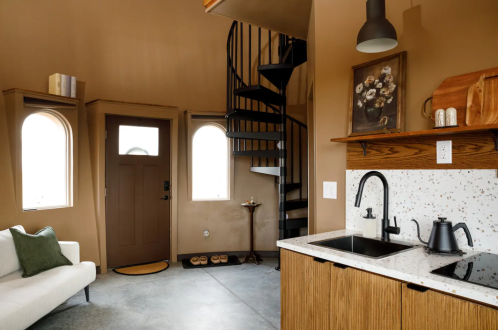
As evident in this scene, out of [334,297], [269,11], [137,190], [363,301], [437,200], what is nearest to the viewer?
[363,301]

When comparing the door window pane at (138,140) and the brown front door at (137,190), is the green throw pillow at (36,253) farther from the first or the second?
the door window pane at (138,140)

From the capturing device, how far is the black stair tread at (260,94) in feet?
13.3

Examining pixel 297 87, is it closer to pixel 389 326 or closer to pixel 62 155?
pixel 62 155

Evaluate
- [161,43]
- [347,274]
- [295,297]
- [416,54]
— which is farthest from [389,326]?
[161,43]

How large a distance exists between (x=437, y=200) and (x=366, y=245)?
1.60 ft

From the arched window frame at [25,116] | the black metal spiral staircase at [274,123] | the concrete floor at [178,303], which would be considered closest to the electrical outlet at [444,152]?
the concrete floor at [178,303]

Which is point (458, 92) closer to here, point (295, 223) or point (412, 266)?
point (412, 266)

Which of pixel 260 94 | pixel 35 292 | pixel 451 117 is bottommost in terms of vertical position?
pixel 35 292

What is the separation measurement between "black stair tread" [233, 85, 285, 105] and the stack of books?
197 cm

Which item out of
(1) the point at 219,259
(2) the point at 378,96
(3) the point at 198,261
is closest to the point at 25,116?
(3) the point at 198,261

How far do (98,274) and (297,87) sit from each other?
3790mm

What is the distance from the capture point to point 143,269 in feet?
14.6

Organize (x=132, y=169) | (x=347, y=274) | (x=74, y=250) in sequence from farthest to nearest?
1. (x=132, y=169)
2. (x=74, y=250)
3. (x=347, y=274)

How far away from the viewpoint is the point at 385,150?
83.4 inches
